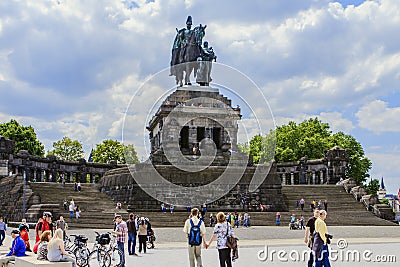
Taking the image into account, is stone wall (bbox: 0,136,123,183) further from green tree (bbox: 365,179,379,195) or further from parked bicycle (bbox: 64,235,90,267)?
green tree (bbox: 365,179,379,195)

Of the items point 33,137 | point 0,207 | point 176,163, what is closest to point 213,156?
point 176,163

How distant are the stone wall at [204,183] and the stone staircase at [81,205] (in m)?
1.15

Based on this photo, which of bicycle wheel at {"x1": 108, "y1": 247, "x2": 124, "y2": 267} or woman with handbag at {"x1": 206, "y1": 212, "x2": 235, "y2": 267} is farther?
bicycle wheel at {"x1": 108, "y1": 247, "x2": 124, "y2": 267}

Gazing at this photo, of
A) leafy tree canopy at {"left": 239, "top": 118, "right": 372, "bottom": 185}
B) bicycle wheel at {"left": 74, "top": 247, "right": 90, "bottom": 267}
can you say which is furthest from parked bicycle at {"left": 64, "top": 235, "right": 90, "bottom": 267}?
leafy tree canopy at {"left": 239, "top": 118, "right": 372, "bottom": 185}

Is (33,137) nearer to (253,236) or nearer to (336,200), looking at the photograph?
(336,200)

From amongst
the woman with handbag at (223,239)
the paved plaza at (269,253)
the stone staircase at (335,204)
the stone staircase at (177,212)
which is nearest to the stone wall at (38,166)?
the stone staircase at (177,212)

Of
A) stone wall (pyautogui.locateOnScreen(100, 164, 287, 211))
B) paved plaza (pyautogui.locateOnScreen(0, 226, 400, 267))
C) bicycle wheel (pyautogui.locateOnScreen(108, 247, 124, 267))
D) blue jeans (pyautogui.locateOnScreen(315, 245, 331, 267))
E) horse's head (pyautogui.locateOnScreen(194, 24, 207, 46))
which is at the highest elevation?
horse's head (pyautogui.locateOnScreen(194, 24, 207, 46))

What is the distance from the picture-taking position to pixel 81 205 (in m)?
36.2

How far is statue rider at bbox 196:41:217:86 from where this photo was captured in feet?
164

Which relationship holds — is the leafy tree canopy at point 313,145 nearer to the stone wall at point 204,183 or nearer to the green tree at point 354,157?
the green tree at point 354,157

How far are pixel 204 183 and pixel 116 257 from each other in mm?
22923

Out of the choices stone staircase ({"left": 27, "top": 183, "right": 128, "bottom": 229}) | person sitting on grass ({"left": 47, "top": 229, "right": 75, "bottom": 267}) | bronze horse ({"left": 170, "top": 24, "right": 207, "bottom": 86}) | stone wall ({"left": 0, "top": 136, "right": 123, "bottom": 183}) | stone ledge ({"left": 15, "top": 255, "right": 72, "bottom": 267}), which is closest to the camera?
stone ledge ({"left": 15, "top": 255, "right": 72, "bottom": 267})

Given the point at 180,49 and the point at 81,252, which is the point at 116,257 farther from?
the point at 180,49

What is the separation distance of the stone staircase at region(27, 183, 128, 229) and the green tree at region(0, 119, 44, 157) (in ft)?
107
